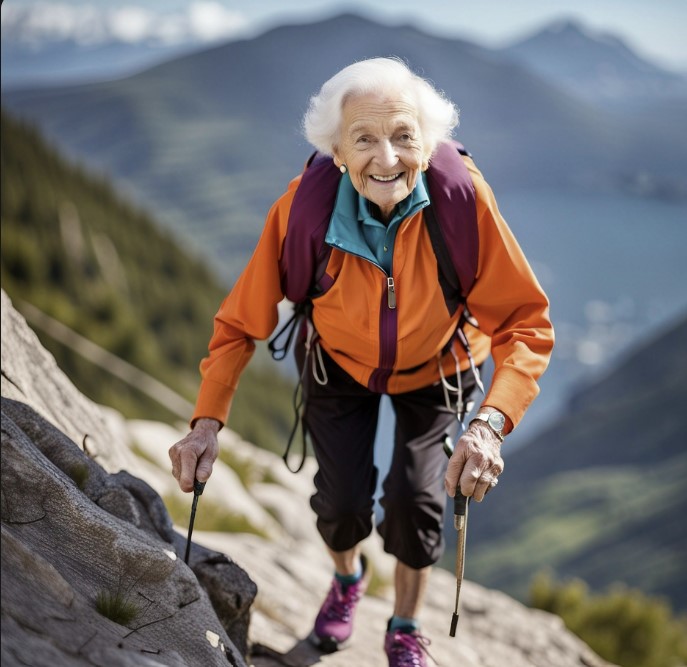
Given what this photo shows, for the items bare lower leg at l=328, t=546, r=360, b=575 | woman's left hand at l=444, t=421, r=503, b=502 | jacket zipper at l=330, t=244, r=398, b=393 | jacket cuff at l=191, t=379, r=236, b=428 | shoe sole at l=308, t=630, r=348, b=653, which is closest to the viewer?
woman's left hand at l=444, t=421, r=503, b=502

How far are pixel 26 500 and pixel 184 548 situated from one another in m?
1.06

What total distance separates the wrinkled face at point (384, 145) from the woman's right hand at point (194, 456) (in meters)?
1.27

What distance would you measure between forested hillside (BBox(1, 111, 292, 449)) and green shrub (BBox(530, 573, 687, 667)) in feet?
69.0

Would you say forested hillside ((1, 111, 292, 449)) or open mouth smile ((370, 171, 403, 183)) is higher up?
forested hillside ((1, 111, 292, 449))

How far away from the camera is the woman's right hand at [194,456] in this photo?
137 inches

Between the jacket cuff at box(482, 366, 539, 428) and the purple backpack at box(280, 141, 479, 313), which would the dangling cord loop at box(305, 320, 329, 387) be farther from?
the jacket cuff at box(482, 366, 539, 428)

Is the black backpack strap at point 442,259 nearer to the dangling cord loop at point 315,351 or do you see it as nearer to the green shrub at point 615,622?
the dangling cord loop at point 315,351

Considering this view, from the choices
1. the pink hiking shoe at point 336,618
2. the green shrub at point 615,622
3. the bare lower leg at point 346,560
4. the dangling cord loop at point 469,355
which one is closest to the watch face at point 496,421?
the dangling cord loop at point 469,355

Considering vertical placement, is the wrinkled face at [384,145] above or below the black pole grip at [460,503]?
above

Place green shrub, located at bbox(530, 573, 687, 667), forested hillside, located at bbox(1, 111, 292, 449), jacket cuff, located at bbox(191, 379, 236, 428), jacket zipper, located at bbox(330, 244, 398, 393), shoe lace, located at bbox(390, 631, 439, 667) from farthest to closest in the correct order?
forested hillside, located at bbox(1, 111, 292, 449)
green shrub, located at bbox(530, 573, 687, 667)
shoe lace, located at bbox(390, 631, 439, 667)
jacket cuff, located at bbox(191, 379, 236, 428)
jacket zipper, located at bbox(330, 244, 398, 393)

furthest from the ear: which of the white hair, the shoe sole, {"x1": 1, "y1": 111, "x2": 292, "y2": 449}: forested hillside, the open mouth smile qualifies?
{"x1": 1, "y1": 111, "x2": 292, "y2": 449}: forested hillside

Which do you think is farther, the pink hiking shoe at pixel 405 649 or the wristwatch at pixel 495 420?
the pink hiking shoe at pixel 405 649

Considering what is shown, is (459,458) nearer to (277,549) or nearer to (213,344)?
(213,344)

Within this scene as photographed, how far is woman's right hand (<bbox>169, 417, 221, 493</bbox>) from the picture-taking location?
3485mm
